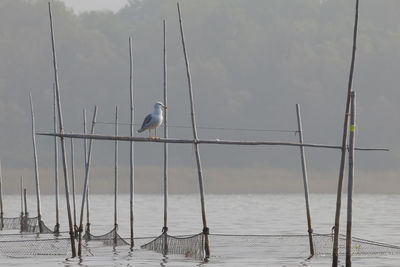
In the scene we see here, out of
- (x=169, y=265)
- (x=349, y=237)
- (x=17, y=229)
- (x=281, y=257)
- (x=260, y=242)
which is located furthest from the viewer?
(x=17, y=229)

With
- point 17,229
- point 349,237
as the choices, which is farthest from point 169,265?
point 17,229

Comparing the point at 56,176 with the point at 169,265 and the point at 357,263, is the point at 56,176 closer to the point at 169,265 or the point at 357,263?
the point at 169,265

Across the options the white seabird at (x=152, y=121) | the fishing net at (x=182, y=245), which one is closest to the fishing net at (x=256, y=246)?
the fishing net at (x=182, y=245)

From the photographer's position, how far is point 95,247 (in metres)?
43.7

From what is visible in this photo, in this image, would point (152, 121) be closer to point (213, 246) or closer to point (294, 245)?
point (213, 246)

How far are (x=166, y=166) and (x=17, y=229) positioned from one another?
33.3m

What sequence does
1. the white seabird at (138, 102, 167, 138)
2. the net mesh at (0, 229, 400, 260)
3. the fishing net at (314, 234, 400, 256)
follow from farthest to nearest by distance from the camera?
the fishing net at (314, 234, 400, 256)
the net mesh at (0, 229, 400, 260)
the white seabird at (138, 102, 167, 138)

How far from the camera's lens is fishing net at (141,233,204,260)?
35062 mm

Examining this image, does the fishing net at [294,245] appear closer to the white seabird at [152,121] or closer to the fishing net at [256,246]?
the fishing net at [256,246]

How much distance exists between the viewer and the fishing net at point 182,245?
3506 centimetres

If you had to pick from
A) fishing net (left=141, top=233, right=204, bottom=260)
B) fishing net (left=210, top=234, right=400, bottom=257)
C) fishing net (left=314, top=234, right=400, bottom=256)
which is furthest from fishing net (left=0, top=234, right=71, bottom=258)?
fishing net (left=314, top=234, right=400, bottom=256)

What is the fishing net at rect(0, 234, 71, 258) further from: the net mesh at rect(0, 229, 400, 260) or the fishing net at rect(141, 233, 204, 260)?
the fishing net at rect(141, 233, 204, 260)

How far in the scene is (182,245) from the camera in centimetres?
3681

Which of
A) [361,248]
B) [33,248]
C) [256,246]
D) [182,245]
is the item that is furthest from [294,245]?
[33,248]
